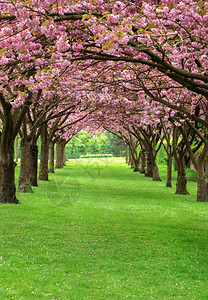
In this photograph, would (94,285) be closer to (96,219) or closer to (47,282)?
(47,282)

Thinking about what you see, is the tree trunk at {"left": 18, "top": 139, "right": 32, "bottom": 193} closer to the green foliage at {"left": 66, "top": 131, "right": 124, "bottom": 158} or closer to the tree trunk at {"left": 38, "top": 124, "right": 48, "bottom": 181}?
the tree trunk at {"left": 38, "top": 124, "right": 48, "bottom": 181}

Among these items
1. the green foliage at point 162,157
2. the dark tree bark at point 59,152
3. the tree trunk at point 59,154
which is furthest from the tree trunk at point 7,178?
the green foliage at point 162,157

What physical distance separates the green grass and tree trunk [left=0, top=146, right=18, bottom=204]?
2.93 ft

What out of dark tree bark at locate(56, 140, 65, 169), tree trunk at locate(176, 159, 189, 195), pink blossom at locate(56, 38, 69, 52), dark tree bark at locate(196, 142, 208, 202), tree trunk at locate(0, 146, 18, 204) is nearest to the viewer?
pink blossom at locate(56, 38, 69, 52)

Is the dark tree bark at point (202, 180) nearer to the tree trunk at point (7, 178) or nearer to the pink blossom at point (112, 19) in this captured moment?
the tree trunk at point (7, 178)

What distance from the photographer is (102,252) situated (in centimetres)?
884

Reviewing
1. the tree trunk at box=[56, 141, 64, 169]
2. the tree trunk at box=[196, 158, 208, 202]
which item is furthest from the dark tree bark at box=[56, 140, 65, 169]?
the tree trunk at box=[196, 158, 208, 202]

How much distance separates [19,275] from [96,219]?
623cm

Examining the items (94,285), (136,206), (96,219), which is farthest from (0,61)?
(136,206)

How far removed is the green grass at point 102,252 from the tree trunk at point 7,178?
894 mm

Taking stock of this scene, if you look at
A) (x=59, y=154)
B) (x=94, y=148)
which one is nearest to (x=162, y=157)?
(x=59, y=154)

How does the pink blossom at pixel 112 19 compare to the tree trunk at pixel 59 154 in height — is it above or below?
above

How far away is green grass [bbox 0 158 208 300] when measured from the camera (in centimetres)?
654

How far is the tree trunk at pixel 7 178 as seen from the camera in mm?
15121
